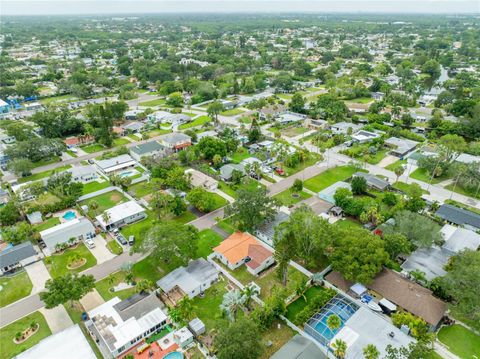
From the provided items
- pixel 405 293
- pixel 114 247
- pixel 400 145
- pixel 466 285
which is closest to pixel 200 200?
pixel 114 247

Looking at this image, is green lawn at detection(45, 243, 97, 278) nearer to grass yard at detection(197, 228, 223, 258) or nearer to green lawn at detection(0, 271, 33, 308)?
green lawn at detection(0, 271, 33, 308)

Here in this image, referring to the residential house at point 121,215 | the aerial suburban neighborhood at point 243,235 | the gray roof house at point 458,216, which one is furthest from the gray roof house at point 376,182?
the residential house at point 121,215

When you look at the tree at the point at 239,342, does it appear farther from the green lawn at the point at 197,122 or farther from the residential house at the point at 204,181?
the green lawn at the point at 197,122

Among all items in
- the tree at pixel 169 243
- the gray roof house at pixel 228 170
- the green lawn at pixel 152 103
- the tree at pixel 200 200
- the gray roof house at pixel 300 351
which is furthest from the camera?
the green lawn at pixel 152 103

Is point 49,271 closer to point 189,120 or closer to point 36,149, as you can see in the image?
point 36,149

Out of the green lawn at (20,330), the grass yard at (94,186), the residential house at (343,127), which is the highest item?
the residential house at (343,127)

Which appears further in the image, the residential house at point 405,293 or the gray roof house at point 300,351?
the residential house at point 405,293

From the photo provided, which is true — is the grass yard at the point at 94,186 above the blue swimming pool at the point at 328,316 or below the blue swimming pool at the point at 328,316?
below

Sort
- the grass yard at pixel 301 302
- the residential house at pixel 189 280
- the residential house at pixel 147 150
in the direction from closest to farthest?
the grass yard at pixel 301 302
the residential house at pixel 189 280
the residential house at pixel 147 150

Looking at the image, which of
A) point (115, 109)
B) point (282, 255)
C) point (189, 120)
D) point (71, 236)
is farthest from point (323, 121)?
point (71, 236)
